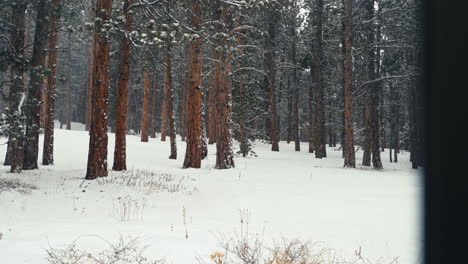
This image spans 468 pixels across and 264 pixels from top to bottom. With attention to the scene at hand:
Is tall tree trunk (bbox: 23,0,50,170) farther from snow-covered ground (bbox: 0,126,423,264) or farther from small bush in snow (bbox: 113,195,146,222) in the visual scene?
small bush in snow (bbox: 113,195,146,222)

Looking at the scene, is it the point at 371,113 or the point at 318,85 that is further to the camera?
the point at 318,85

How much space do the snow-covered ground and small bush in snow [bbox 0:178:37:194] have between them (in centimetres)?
24

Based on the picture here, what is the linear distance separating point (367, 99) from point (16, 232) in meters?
16.9

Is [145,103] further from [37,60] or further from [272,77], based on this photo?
[37,60]

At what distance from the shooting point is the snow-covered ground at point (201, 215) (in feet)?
15.7

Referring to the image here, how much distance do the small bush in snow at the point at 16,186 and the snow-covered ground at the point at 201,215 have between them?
241 mm

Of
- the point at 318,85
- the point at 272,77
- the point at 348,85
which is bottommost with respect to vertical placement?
the point at 348,85

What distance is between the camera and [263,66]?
99.0ft

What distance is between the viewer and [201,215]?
22.5 ft

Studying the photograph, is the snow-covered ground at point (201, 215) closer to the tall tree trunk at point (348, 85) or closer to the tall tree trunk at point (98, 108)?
the tall tree trunk at point (98, 108)

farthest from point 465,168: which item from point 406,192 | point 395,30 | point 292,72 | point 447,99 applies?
point 292,72

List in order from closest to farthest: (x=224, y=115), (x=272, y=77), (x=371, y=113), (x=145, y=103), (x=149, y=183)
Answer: (x=149, y=183) < (x=224, y=115) < (x=371, y=113) < (x=145, y=103) < (x=272, y=77)

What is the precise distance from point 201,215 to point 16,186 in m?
4.72

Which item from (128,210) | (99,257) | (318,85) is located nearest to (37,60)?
(128,210)
